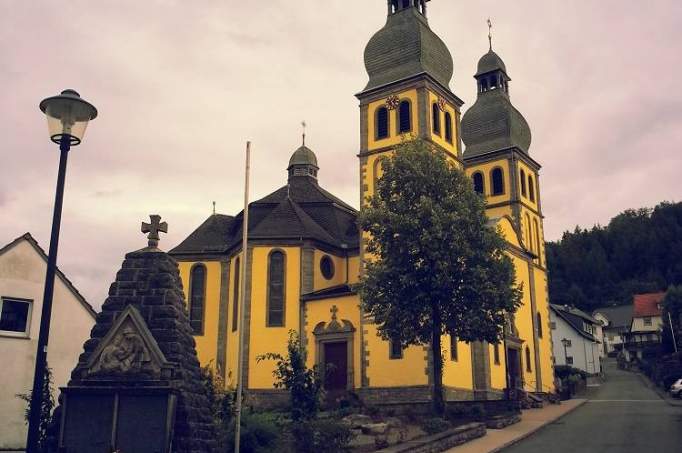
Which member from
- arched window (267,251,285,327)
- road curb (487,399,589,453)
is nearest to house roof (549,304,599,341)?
road curb (487,399,589,453)

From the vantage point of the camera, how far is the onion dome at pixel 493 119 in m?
51.9

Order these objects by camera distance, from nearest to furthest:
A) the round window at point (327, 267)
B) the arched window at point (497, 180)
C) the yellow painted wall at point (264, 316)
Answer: the yellow painted wall at point (264, 316) < the round window at point (327, 267) < the arched window at point (497, 180)

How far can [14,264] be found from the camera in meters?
23.0

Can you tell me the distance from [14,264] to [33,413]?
1509 centimetres

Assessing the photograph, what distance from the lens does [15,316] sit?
23.1 m

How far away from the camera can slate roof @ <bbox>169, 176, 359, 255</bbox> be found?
4172cm

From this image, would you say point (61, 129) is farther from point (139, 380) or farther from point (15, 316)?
point (15, 316)

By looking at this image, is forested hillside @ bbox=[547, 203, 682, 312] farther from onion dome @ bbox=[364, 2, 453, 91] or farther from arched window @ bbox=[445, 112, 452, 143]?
onion dome @ bbox=[364, 2, 453, 91]

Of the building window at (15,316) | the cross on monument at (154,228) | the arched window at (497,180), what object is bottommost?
the building window at (15,316)

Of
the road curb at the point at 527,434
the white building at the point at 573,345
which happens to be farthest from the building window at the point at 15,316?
the white building at the point at 573,345

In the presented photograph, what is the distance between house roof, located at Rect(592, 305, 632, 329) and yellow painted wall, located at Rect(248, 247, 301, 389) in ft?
317

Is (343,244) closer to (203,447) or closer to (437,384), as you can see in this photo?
(437,384)

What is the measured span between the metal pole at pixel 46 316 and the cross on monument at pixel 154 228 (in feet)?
17.6

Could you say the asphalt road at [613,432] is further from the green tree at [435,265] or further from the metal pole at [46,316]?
the metal pole at [46,316]
